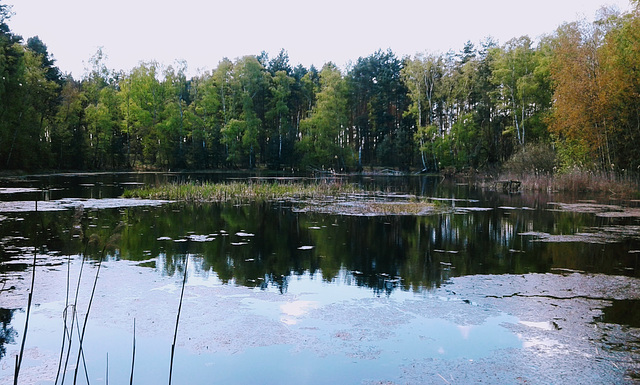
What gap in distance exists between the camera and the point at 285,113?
193 feet

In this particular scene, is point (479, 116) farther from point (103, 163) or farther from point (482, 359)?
point (482, 359)

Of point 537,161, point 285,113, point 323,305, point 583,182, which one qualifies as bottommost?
point 323,305

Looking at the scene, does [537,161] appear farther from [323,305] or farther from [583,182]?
[323,305]

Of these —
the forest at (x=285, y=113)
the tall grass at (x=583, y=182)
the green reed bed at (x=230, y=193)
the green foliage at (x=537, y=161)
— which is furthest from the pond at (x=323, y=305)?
the forest at (x=285, y=113)

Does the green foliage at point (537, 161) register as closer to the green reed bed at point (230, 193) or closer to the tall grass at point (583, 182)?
the tall grass at point (583, 182)

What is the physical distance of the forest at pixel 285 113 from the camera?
38.2 m

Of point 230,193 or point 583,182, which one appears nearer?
point 230,193

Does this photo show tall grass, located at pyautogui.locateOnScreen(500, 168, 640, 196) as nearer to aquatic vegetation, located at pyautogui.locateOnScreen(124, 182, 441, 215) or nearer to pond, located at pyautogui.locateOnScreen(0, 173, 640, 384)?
aquatic vegetation, located at pyautogui.locateOnScreen(124, 182, 441, 215)

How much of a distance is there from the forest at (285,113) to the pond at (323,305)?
66.9 ft

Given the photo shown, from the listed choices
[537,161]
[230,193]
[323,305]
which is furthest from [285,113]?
[323,305]

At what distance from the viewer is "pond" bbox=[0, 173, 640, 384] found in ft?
13.8

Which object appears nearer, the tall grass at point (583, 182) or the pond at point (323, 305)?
the pond at point (323, 305)

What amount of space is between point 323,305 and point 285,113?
5399 cm

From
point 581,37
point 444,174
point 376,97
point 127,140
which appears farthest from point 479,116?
point 127,140
